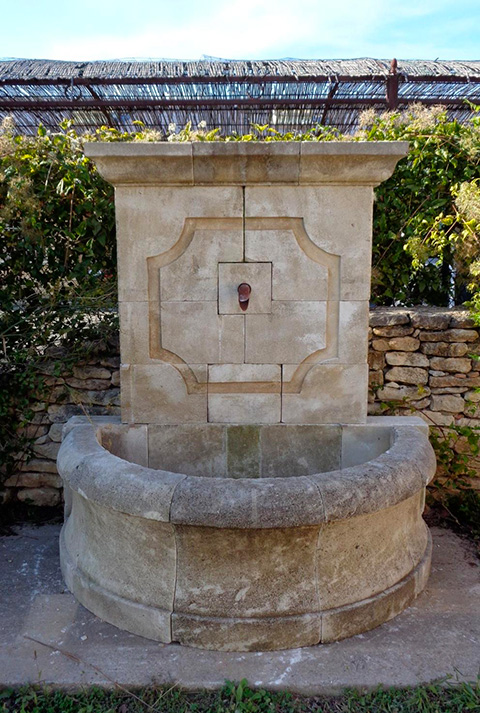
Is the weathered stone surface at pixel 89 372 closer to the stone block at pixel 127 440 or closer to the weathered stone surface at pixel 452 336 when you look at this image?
the stone block at pixel 127 440

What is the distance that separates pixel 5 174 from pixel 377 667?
379cm

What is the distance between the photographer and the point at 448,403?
3.89 m

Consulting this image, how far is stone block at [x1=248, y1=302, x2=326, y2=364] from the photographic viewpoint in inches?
120

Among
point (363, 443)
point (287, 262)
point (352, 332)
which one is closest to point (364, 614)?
point (363, 443)

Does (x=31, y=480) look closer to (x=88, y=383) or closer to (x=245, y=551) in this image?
(x=88, y=383)

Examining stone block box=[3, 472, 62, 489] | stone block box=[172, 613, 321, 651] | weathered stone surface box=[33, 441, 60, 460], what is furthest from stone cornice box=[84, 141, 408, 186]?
stone block box=[3, 472, 62, 489]

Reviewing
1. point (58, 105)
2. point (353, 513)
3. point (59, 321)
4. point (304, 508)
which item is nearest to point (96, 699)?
point (304, 508)

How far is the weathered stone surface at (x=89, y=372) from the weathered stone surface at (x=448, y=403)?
231cm

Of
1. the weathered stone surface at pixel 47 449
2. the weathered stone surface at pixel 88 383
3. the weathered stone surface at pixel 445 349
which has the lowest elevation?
the weathered stone surface at pixel 47 449

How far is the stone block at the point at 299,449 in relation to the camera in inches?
124

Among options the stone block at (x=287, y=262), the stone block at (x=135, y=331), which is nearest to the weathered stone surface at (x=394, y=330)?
the stone block at (x=287, y=262)

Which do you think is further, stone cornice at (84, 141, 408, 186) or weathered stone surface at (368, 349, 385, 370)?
weathered stone surface at (368, 349, 385, 370)

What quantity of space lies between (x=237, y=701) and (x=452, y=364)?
2.61 m

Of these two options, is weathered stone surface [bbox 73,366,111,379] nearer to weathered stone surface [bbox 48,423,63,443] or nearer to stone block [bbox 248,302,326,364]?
weathered stone surface [bbox 48,423,63,443]
